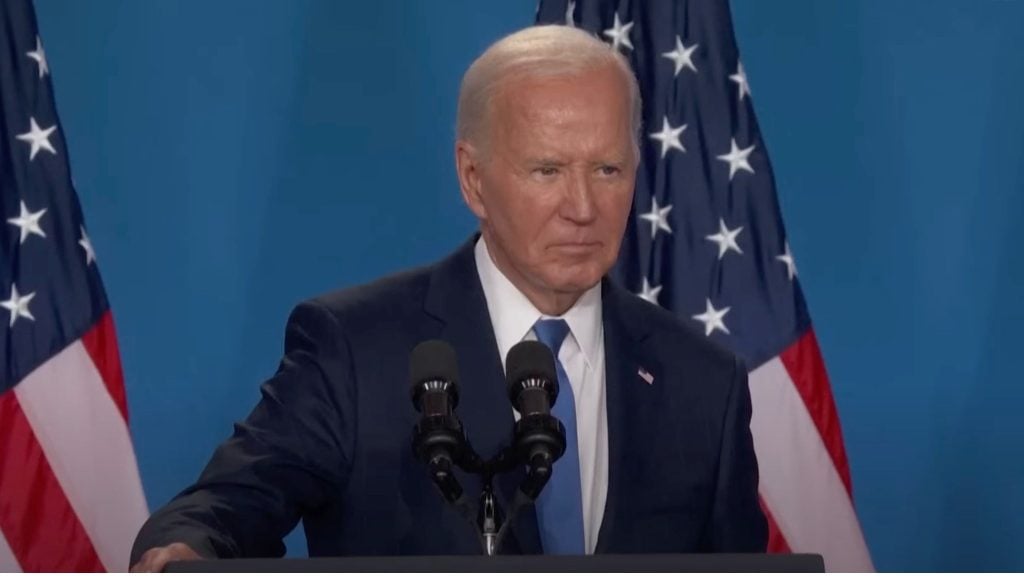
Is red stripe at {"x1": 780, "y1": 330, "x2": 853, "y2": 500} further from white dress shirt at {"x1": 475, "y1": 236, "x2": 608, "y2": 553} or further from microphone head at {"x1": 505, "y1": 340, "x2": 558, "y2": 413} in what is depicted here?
microphone head at {"x1": 505, "y1": 340, "x2": 558, "y2": 413}

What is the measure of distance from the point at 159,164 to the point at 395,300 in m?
1.50

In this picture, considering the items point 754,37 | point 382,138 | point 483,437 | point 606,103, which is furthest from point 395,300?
point 754,37

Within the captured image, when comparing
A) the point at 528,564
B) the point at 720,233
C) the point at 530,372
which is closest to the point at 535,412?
the point at 530,372

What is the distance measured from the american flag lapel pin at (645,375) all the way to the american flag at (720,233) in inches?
44.3

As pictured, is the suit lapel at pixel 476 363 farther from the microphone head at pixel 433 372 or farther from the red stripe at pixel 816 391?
the red stripe at pixel 816 391

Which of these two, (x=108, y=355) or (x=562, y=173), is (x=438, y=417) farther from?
(x=108, y=355)

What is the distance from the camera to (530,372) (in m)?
1.88

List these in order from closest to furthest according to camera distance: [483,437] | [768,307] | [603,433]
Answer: [483,437] < [603,433] < [768,307]

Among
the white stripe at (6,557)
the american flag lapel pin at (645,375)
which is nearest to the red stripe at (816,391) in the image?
the american flag lapel pin at (645,375)

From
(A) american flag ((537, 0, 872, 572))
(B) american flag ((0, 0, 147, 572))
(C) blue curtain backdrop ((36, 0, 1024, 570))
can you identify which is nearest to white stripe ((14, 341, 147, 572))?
(B) american flag ((0, 0, 147, 572))

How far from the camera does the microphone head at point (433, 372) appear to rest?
1.86 m

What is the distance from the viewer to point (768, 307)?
3846 mm

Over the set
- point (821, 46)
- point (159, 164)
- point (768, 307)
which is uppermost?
point (821, 46)

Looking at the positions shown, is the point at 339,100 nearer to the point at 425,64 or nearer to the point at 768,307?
the point at 425,64
